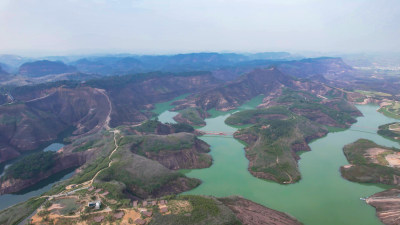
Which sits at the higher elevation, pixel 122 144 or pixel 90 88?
pixel 90 88

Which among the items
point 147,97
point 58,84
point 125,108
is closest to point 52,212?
point 125,108

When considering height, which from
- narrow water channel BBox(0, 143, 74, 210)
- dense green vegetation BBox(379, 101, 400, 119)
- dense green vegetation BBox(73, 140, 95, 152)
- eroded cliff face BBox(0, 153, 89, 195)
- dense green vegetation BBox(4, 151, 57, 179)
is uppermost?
dense green vegetation BBox(379, 101, 400, 119)

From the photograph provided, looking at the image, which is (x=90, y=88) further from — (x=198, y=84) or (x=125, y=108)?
(x=198, y=84)

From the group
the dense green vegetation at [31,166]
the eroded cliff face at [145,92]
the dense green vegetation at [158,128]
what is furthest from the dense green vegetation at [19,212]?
the eroded cliff face at [145,92]

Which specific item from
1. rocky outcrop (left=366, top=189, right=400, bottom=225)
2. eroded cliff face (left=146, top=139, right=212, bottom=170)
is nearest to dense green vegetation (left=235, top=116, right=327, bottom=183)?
eroded cliff face (left=146, top=139, right=212, bottom=170)

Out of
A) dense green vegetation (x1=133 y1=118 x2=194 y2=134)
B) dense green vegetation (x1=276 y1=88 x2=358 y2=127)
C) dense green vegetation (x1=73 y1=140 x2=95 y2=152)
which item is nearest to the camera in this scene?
dense green vegetation (x1=73 y1=140 x2=95 y2=152)

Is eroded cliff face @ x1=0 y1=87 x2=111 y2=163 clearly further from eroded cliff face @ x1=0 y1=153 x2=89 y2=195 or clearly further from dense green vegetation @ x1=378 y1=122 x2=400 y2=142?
dense green vegetation @ x1=378 y1=122 x2=400 y2=142

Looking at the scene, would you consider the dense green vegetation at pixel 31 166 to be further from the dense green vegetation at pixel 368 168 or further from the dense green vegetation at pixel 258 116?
the dense green vegetation at pixel 368 168
